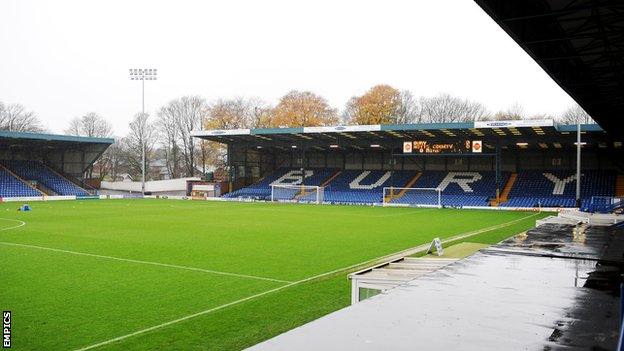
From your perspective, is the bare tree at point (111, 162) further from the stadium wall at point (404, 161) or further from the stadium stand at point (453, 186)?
the stadium stand at point (453, 186)

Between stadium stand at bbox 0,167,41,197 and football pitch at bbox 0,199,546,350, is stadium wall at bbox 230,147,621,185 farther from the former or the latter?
football pitch at bbox 0,199,546,350

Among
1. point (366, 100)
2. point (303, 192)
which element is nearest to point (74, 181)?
point (303, 192)

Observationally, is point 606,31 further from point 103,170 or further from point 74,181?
point 103,170

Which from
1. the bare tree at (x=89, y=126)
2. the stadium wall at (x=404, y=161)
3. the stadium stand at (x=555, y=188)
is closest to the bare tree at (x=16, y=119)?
the bare tree at (x=89, y=126)

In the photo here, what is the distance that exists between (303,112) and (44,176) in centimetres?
3226

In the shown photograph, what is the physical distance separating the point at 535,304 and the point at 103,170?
88251mm

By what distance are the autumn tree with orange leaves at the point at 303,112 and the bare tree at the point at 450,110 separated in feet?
50.6

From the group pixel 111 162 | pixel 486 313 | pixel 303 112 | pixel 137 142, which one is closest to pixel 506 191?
pixel 303 112

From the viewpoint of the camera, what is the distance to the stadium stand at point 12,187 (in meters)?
47.9

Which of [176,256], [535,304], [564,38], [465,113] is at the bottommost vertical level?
[176,256]

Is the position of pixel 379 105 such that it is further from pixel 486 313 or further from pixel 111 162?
pixel 486 313

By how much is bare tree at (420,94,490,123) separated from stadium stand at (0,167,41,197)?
52157mm

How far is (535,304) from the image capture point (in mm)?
6000

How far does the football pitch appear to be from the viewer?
7.58m
